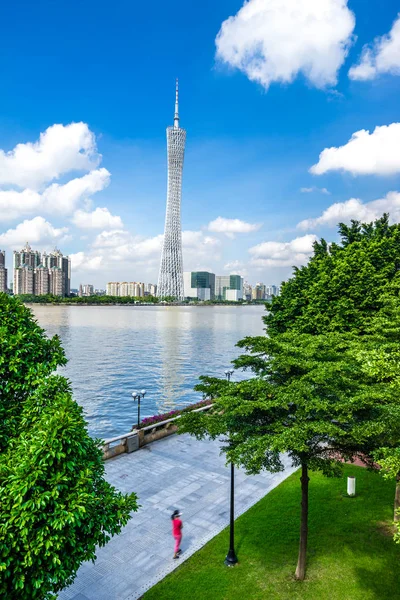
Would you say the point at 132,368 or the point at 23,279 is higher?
the point at 23,279

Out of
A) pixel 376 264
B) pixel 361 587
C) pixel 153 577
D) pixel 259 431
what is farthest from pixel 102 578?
pixel 376 264

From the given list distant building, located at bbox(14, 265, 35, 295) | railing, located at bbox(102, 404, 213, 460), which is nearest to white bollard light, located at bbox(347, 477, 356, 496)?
railing, located at bbox(102, 404, 213, 460)

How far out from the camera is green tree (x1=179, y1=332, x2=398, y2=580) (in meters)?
8.27

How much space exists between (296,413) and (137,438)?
11549 mm

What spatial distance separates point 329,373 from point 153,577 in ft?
21.8

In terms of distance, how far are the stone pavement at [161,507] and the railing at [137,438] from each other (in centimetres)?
33

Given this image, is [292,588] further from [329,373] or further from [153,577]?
[329,373]

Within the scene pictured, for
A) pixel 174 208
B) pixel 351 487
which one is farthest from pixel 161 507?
pixel 174 208

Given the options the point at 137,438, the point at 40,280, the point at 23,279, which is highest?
the point at 23,279

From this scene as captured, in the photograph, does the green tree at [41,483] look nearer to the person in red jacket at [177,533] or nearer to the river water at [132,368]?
the person in red jacket at [177,533]

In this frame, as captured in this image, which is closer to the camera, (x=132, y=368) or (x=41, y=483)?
(x=41, y=483)

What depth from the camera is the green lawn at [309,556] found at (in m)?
9.57

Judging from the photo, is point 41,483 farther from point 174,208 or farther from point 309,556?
point 174,208

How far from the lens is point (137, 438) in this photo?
1858 cm
